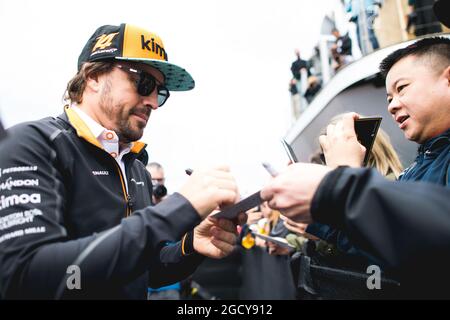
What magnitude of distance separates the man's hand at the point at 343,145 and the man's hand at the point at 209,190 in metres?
0.50

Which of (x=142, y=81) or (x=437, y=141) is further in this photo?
(x=142, y=81)

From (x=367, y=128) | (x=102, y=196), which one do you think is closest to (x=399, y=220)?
(x=367, y=128)

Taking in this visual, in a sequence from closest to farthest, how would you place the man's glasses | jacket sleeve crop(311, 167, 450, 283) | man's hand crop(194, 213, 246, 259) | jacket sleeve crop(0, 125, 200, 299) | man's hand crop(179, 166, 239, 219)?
jacket sleeve crop(311, 167, 450, 283), jacket sleeve crop(0, 125, 200, 299), man's hand crop(179, 166, 239, 219), man's hand crop(194, 213, 246, 259), the man's glasses

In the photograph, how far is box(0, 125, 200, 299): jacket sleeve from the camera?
0.97 metres

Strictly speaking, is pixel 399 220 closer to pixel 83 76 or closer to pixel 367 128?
pixel 367 128

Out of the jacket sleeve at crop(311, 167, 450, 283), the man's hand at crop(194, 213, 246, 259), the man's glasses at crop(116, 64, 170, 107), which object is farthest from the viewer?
the man's glasses at crop(116, 64, 170, 107)

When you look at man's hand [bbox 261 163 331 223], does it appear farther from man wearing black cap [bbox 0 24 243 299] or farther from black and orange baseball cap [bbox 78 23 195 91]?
black and orange baseball cap [bbox 78 23 195 91]

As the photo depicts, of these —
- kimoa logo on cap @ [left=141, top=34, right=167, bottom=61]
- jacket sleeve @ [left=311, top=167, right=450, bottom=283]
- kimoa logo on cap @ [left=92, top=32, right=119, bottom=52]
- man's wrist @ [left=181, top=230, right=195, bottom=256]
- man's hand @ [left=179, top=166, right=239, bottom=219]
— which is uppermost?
kimoa logo on cap @ [left=92, top=32, right=119, bottom=52]

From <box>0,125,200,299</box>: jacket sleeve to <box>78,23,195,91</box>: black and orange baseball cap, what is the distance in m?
0.73

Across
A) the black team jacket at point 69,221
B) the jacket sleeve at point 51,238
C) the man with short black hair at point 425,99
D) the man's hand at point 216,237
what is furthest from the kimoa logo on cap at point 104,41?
the man with short black hair at point 425,99

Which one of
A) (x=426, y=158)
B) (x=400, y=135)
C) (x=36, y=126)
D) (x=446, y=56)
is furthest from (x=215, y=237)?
(x=400, y=135)

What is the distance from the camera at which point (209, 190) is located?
1.12m

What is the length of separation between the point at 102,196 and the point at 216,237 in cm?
61

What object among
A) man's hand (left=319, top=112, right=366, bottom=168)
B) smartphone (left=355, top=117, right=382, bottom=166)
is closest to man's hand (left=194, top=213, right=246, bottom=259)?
man's hand (left=319, top=112, right=366, bottom=168)
